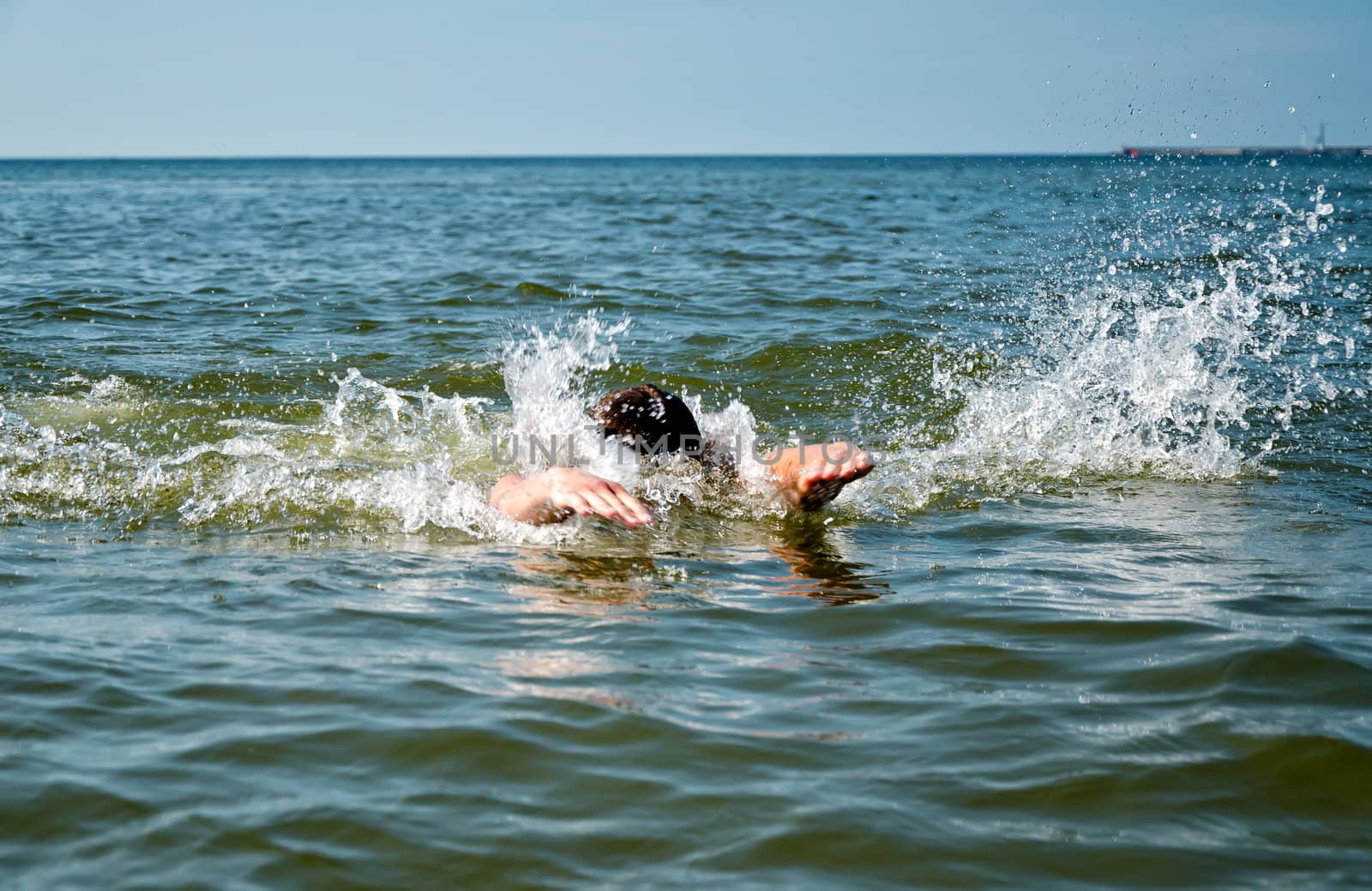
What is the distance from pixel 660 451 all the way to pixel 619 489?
5.28ft

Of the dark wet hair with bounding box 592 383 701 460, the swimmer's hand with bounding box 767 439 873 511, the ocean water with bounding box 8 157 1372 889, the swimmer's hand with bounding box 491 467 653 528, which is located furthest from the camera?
the dark wet hair with bounding box 592 383 701 460

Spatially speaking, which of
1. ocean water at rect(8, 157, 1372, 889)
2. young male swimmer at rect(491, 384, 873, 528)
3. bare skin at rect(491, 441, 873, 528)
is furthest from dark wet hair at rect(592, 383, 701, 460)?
bare skin at rect(491, 441, 873, 528)

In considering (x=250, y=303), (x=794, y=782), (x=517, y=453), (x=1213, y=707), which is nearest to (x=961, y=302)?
(x=517, y=453)


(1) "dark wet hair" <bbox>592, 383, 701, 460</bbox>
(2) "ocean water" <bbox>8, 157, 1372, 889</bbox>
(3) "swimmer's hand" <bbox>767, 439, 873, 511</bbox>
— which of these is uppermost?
(1) "dark wet hair" <bbox>592, 383, 701, 460</bbox>

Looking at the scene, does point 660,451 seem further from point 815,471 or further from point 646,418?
point 815,471

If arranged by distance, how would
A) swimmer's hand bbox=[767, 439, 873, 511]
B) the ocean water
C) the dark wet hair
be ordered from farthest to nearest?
1. the dark wet hair
2. swimmer's hand bbox=[767, 439, 873, 511]
3. the ocean water

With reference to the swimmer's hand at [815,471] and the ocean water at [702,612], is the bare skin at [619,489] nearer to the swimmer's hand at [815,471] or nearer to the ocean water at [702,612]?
the swimmer's hand at [815,471]

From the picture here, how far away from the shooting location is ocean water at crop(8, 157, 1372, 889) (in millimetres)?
2980

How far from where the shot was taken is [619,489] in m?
4.57

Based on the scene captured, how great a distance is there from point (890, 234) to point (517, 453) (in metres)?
14.8

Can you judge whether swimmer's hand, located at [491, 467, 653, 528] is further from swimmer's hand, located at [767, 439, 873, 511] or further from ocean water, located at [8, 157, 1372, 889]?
swimmer's hand, located at [767, 439, 873, 511]

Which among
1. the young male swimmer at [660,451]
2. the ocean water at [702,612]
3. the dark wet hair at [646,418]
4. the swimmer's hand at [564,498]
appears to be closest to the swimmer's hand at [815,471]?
the young male swimmer at [660,451]

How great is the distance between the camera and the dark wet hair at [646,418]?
19.2 ft

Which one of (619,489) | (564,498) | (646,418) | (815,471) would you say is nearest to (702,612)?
(619,489)
